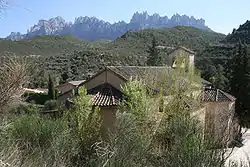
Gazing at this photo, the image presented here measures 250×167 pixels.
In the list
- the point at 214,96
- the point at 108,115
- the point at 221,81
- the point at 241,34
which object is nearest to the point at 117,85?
the point at 108,115

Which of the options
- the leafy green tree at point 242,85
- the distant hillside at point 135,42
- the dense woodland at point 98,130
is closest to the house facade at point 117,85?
the dense woodland at point 98,130

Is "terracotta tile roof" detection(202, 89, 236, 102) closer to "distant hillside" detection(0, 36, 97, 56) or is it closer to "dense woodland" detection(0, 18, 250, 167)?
"dense woodland" detection(0, 18, 250, 167)

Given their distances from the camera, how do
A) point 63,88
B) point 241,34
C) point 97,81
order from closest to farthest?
point 97,81 < point 63,88 < point 241,34

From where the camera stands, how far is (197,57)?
57625mm

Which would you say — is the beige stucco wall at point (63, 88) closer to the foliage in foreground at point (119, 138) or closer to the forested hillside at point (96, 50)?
the forested hillside at point (96, 50)

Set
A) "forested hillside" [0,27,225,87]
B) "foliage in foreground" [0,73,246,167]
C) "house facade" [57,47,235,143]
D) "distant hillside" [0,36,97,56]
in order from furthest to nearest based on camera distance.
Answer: "distant hillside" [0,36,97,56] < "forested hillside" [0,27,225,87] < "house facade" [57,47,235,143] < "foliage in foreground" [0,73,246,167]

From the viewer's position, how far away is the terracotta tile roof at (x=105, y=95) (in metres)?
18.5

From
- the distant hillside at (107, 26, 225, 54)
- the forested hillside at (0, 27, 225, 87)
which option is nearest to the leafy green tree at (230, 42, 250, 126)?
the forested hillside at (0, 27, 225, 87)

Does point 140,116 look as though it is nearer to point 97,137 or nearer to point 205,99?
point 97,137

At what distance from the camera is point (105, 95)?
767 inches

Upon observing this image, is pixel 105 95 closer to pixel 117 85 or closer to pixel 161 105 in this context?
pixel 117 85

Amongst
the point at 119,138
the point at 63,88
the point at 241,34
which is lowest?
the point at 63,88

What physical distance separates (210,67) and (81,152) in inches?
1424

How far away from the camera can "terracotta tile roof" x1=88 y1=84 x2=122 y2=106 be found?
18464 millimetres
